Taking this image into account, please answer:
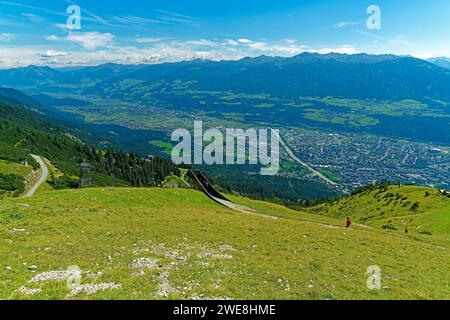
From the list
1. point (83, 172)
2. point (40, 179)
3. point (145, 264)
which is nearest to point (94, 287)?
point (145, 264)

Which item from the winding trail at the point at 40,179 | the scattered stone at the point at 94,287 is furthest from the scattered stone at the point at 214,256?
the winding trail at the point at 40,179

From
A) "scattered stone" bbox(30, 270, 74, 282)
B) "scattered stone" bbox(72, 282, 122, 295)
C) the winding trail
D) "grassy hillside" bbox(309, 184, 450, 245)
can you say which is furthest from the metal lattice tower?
"scattered stone" bbox(72, 282, 122, 295)

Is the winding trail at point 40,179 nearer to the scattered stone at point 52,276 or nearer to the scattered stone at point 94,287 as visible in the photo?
the scattered stone at point 52,276

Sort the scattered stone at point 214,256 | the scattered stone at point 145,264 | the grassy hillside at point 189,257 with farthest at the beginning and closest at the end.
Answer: the scattered stone at point 214,256 < the scattered stone at point 145,264 < the grassy hillside at point 189,257

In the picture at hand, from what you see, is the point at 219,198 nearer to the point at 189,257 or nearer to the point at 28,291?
the point at 189,257
